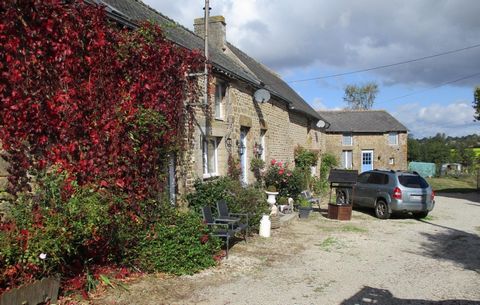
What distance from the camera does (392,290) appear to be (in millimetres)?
6133

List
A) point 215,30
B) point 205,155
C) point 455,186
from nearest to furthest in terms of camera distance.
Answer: point 205,155 < point 215,30 < point 455,186

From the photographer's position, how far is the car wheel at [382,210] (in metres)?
13.2

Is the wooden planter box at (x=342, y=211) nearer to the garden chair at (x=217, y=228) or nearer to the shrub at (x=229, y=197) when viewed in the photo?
the shrub at (x=229, y=197)

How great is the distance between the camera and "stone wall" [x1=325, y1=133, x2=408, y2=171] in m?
37.8

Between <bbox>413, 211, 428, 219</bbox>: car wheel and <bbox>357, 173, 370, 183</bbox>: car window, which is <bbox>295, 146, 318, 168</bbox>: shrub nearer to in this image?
<bbox>357, 173, 370, 183</bbox>: car window

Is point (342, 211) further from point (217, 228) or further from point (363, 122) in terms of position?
point (363, 122)

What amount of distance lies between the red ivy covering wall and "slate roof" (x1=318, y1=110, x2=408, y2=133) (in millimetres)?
32105

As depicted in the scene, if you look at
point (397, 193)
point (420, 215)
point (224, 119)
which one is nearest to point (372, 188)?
point (397, 193)

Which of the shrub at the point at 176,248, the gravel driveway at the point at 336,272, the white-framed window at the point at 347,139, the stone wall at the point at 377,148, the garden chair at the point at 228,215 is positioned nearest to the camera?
the gravel driveway at the point at 336,272

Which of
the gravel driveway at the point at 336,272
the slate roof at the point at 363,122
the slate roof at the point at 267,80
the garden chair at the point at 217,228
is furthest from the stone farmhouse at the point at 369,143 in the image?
the garden chair at the point at 217,228

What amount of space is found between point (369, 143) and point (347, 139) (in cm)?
201

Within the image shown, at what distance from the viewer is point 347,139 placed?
3916cm

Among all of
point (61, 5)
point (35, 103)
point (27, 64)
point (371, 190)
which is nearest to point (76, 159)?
point (35, 103)

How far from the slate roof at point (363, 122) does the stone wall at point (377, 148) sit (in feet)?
2.01
